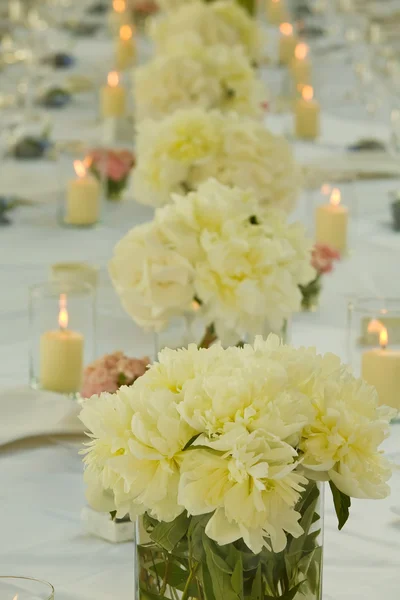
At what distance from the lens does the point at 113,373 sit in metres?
1.75

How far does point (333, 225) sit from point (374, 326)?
A: 100 cm

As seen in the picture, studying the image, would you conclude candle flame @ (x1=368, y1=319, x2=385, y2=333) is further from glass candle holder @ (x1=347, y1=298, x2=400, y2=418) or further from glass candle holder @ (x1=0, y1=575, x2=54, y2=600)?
glass candle holder @ (x1=0, y1=575, x2=54, y2=600)

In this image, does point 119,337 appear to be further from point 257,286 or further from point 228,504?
point 228,504

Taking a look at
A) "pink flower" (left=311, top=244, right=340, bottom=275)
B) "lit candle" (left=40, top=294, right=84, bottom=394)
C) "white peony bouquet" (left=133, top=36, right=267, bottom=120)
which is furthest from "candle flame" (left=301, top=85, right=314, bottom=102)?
"lit candle" (left=40, top=294, right=84, bottom=394)

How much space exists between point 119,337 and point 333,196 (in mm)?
834

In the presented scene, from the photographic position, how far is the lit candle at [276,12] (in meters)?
6.83

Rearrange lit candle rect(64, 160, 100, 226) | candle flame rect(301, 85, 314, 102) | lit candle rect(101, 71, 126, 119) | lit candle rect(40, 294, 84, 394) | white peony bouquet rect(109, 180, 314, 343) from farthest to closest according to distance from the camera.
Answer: lit candle rect(101, 71, 126, 119) < candle flame rect(301, 85, 314, 102) < lit candle rect(64, 160, 100, 226) < lit candle rect(40, 294, 84, 394) < white peony bouquet rect(109, 180, 314, 343)

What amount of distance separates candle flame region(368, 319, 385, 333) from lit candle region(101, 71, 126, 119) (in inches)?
102

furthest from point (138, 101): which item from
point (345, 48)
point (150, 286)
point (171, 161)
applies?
point (345, 48)

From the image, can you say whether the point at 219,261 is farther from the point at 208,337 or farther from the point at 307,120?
the point at 307,120

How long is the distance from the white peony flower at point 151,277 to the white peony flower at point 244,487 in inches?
28.5

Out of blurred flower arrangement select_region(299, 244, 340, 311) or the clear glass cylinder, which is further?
blurred flower arrangement select_region(299, 244, 340, 311)

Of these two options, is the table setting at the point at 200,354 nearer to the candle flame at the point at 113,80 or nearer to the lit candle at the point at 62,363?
the lit candle at the point at 62,363

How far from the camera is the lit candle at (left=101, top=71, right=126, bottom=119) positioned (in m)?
4.43
